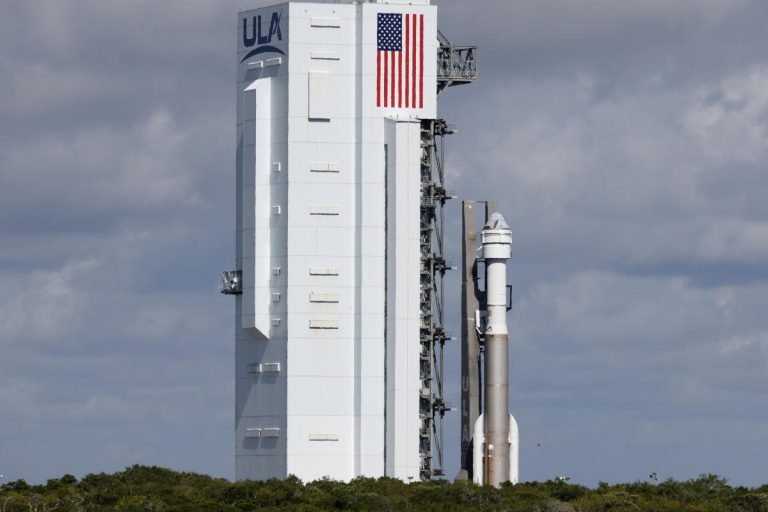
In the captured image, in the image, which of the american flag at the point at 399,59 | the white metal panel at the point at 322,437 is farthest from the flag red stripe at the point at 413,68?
the white metal panel at the point at 322,437

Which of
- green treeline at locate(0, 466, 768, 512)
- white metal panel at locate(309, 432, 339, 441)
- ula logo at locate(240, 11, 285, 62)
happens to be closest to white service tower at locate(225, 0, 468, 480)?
white metal panel at locate(309, 432, 339, 441)

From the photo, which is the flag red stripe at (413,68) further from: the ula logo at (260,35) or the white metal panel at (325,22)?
the ula logo at (260,35)

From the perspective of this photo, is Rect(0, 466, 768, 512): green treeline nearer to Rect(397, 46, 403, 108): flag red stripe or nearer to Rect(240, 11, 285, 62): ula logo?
Rect(397, 46, 403, 108): flag red stripe

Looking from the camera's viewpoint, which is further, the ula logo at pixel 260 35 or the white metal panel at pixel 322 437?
the ula logo at pixel 260 35

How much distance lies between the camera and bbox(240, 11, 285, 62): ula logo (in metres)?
110

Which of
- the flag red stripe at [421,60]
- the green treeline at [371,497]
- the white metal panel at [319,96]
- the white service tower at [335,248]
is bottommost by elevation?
the green treeline at [371,497]

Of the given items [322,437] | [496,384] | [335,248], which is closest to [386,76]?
[335,248]

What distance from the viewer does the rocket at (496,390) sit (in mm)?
108688

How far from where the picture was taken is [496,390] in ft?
357

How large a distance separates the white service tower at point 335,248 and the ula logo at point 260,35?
17 cm

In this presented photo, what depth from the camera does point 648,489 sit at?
10700 cm

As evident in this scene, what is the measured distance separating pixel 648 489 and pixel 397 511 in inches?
708

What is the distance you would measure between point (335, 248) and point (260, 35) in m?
12.2

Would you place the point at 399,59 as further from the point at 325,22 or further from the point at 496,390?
the point at 496,390
